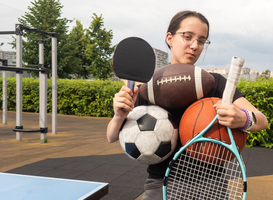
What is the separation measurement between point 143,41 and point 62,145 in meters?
6.33

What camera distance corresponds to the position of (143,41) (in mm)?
1714

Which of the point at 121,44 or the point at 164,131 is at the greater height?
the point at 121,44

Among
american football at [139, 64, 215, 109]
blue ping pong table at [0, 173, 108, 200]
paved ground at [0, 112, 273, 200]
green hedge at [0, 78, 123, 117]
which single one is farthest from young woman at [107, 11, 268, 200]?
green hedge at [0, 78, 123, 117]

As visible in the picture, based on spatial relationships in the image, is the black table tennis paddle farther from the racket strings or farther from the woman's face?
the racket strings

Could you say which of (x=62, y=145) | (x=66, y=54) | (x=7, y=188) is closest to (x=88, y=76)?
(x=66, y=54)

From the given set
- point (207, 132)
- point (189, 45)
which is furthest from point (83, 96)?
point (207, 132)

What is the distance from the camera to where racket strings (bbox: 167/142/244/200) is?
5.06 ft

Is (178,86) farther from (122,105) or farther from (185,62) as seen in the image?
(122,105)

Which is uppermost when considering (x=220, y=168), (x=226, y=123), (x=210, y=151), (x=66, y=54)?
(x=66, y=54)

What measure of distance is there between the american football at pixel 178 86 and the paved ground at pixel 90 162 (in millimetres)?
2687

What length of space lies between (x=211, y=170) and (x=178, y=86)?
20.3 inches

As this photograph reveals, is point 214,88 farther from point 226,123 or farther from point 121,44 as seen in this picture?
point 121,44

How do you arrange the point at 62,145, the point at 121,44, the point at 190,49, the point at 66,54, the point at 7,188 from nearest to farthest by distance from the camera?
the point at 121,44
the point at 190,49
the point at 7,188
the point at 62,145
the point at 66,54

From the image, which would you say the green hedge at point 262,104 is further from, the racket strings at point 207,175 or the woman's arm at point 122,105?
the woman's arm at point 122,105
